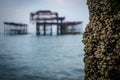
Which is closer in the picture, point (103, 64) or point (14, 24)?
point (103, 64)

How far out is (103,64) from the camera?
210 inches

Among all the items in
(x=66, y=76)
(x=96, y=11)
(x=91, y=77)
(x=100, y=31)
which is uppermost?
(x=96, y=11)

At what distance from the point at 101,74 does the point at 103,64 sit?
220 millimetres

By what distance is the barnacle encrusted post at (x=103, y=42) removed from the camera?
522cm

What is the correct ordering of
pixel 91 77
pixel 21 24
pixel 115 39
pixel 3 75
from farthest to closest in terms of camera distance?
pixel 21 24 < pixel 3 75 < pixel 91 77 < pixel 115 39

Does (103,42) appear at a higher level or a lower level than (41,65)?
higher

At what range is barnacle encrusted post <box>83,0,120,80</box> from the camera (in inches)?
206

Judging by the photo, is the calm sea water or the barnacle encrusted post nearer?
the barnacle encrusted post

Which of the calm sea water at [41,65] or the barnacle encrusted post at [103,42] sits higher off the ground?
the barnacle encrusted post at [103,42]

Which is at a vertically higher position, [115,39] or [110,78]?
[115,39]

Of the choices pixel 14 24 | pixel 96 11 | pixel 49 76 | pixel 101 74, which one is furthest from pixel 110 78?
pixel 14 24

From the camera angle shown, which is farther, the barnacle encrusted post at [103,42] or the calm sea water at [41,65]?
the calm sea water at [41,65]

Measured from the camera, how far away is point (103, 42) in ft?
17.6

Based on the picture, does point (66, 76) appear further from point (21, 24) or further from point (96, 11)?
point (21, 24)
